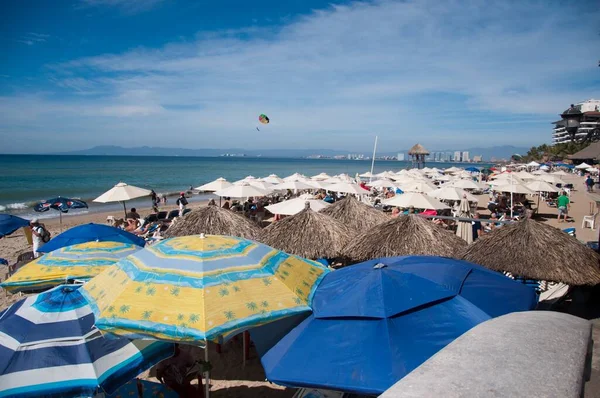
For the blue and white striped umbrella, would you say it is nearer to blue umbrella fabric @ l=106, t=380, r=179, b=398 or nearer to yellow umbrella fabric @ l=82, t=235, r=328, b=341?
yellow umbrella fabric @ l=82, t=235, r=328, b=341

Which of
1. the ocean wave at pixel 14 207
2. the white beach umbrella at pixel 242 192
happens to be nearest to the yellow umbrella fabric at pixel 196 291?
the white beach umbrella at pixel 242 192

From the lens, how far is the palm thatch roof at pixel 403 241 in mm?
6043

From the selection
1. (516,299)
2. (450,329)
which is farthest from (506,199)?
(450,329)

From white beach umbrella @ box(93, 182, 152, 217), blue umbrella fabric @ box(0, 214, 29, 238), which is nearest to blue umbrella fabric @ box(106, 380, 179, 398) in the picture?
blue umbrella fabric @ box(0, 214, 29, 238)

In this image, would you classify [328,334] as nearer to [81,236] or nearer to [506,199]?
[81,236]

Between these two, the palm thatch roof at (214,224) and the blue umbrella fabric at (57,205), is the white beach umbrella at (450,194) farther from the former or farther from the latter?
the blue umbrella fabric at (57,205)

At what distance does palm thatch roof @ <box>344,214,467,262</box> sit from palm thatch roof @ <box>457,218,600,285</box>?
48 centimetres

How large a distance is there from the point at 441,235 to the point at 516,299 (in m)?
2.95

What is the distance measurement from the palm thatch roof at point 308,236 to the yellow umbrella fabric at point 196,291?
3.41 metres

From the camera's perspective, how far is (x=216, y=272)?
2.83 metres

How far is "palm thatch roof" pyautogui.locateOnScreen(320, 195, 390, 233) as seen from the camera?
8.71 meters

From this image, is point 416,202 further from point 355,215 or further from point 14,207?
point 14,207

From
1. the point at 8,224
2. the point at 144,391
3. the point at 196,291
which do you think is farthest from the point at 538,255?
→ the point at 8,224

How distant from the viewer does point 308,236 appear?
693 centimetres
